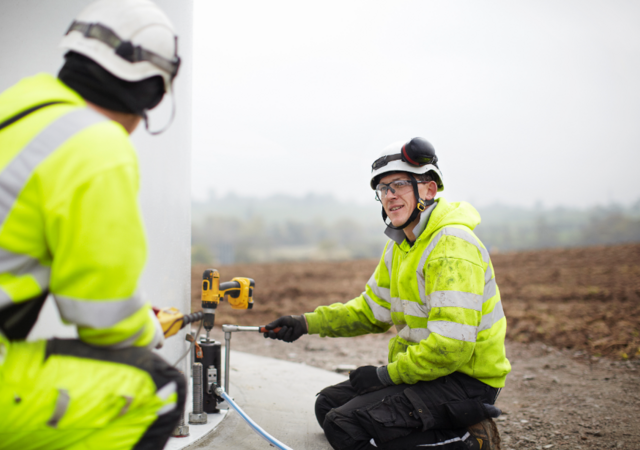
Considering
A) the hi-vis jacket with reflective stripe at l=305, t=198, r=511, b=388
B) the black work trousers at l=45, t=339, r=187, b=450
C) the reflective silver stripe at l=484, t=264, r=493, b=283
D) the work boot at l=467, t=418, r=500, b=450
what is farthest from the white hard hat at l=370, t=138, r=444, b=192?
the black work trousers at l=45, t=339, r=187, b=450

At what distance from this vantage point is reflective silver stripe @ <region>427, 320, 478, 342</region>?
281 cm

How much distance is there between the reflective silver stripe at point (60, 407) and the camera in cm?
149

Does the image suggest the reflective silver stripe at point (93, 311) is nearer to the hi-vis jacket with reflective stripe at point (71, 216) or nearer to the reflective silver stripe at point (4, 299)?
the hi-vis jacket with reflective stripe at point (71, 216)

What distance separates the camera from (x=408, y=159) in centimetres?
325

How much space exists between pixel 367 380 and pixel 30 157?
7.82ft

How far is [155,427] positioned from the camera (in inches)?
67.7

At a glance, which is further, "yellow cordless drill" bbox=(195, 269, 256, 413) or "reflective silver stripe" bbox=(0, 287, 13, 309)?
"yellow cordless drill" bbox=(195, 269, 256, 413)

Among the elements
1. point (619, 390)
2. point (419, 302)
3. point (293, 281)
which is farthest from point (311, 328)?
point (293, 281)

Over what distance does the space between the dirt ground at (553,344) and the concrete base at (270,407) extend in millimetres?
1086

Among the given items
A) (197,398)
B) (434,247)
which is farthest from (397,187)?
(197,398)

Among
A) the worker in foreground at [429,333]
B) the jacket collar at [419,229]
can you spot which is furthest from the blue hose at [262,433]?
the jacket collar at [419,229]

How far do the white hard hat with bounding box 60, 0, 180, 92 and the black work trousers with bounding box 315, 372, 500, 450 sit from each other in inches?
87.8

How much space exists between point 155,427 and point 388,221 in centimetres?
225

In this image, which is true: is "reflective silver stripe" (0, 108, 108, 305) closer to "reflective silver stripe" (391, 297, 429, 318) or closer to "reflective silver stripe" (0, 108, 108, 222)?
"reflective silver stripe" (0, 108, 108, 222)
